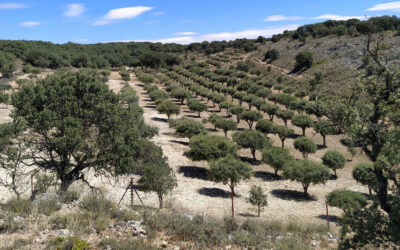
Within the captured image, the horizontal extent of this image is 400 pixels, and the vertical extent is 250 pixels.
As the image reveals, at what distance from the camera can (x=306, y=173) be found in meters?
26.5

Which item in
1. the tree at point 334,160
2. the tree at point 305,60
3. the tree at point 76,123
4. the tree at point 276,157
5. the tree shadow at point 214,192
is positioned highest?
the tree at point 305,60

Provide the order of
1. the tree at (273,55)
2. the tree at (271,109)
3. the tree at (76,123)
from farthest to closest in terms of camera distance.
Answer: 1. the tree at (273,55)
2. the tree at (271,109)
3. the tree at (76,123)

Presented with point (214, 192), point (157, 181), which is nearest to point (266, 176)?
point (214, 192)

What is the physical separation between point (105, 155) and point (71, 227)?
235 inches

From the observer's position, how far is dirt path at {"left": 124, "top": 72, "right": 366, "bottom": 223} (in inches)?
862

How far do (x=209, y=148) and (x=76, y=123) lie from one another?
18348 mm

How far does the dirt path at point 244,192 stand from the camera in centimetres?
2191

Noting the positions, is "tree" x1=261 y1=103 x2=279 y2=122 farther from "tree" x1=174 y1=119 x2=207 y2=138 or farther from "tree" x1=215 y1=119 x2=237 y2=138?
"tree" x1=174 y1=119 x2=207 y2=138

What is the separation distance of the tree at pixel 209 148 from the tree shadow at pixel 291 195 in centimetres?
618

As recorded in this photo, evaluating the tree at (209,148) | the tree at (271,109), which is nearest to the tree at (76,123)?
the tree at (209,148)

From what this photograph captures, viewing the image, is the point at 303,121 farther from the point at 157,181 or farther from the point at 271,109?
the point at 157,181

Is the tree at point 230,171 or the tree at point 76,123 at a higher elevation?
the tree at point 76,123

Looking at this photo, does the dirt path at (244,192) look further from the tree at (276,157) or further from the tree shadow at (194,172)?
the tree at (276,157)

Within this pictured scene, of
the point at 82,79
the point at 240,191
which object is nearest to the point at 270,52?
the point at 240,191
